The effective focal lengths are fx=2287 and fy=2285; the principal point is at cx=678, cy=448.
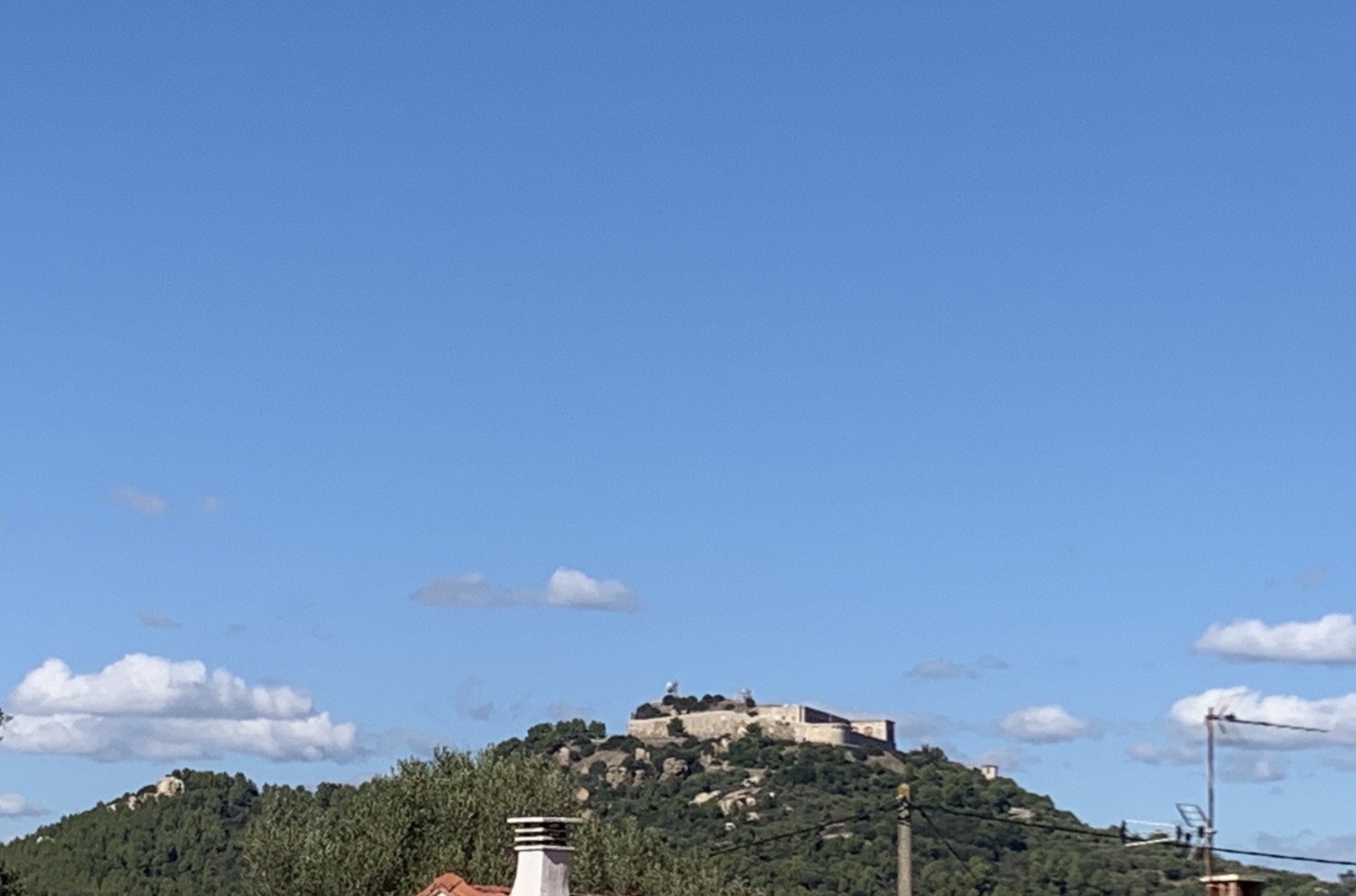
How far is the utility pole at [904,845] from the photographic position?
3081cm

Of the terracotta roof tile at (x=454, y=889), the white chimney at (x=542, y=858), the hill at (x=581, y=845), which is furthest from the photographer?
the hill at (x=581, y=845)

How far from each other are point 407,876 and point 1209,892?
28657 millimetres

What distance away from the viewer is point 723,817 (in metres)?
185

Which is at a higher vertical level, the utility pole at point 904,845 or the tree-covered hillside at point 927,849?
the tree-covered hillside at point 927,849

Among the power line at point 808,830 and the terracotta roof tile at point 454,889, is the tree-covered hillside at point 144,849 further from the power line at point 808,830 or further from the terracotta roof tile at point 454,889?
the terracotta roof tile at point 454,889

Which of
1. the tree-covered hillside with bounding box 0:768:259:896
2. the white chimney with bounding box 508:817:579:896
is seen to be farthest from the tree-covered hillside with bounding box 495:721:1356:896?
the white chimney with bounding box 508:817:579:896

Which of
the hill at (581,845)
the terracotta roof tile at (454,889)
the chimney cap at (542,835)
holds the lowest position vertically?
the terracotta roof tile at (454,889)

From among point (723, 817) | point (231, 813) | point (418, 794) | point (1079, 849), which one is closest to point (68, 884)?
point (231, 813)

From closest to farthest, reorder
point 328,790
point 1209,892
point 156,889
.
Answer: point 1209,892
point 328,790
point 156,889

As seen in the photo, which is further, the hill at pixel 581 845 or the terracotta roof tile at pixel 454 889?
the hill at pixel 581 845

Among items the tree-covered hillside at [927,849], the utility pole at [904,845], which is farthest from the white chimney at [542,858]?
the tree-covered hillside at [927,849]

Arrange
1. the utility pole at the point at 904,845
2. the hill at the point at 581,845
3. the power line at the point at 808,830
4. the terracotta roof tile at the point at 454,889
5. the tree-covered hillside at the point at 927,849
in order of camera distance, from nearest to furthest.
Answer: the utility pole at the point at 904,845 → the terracotta roof tile at the point at 454,889 → the hill at the point at 581,845 → the power line at the point at 808,830 → the tree-covered hillside at the point at 927,849

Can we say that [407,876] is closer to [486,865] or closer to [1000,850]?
[486,865]

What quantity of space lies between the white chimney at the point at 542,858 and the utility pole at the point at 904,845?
4566 mm
